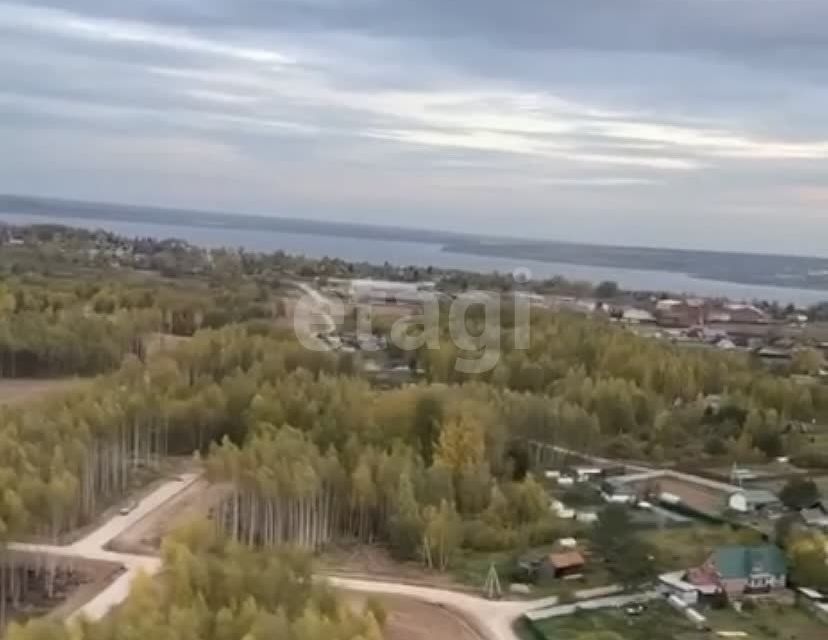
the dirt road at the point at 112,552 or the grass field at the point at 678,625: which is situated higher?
the grass field at the point at 678,625

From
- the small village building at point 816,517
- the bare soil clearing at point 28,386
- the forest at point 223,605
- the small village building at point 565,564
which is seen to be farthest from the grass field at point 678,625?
the bare soil clearing at point 28,386

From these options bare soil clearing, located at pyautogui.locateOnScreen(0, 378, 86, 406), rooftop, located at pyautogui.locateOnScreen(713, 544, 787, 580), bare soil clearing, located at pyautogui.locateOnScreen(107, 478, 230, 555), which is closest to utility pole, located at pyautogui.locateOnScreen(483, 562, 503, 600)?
rooftop, located at pyautogui.locateOnScreen(713, 544, 787, 580)

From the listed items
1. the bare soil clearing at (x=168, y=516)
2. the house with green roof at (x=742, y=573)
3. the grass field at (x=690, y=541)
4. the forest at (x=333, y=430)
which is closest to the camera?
the house with green roof at (x=742, y=573)

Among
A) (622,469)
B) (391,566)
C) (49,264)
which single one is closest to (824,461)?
(622,469)

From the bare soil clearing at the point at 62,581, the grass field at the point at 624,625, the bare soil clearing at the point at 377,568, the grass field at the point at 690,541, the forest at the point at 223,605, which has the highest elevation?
the forest at the point at 223,605

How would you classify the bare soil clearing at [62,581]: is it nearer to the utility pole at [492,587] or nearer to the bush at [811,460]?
the utility pole at [492,587]

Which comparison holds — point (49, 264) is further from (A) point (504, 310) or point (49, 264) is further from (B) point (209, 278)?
(A) point (504, 310)
